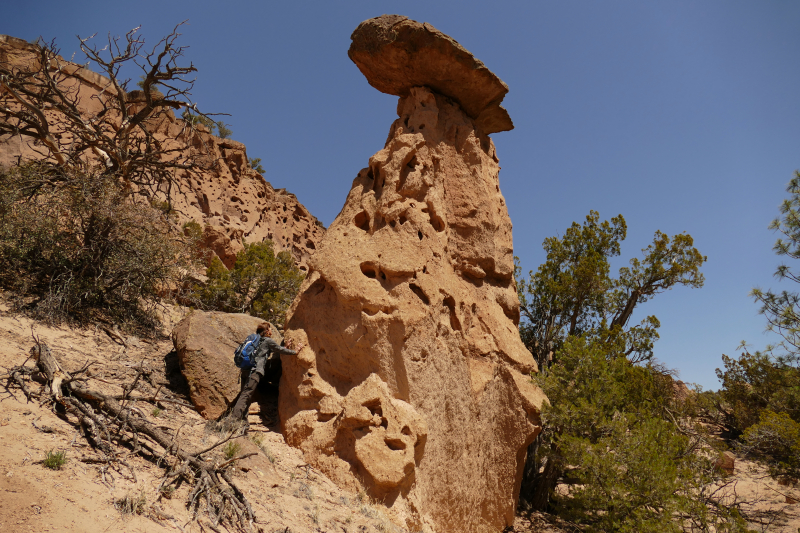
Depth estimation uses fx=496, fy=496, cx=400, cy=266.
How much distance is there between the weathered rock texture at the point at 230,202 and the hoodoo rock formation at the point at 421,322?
39.0 ft

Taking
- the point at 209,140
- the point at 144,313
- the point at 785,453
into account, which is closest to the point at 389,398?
the point at 144,313

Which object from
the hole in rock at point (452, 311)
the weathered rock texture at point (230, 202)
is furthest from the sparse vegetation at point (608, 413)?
the weathered rock texture at point (230, 202)

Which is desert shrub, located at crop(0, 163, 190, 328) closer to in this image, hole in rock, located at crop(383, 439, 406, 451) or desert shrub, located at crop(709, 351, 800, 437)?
hole in rock, located at crop(383, 439, 406, 451)

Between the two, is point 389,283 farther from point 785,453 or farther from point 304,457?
point 785,453

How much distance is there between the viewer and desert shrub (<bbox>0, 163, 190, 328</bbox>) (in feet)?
26.2

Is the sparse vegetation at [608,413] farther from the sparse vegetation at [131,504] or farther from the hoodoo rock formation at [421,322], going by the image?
the sparse vegetation at [131,504]

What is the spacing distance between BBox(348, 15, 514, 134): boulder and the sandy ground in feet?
19.6

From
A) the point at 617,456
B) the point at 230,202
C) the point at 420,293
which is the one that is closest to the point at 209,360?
the point at 420,293

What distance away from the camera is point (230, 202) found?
71.8ft

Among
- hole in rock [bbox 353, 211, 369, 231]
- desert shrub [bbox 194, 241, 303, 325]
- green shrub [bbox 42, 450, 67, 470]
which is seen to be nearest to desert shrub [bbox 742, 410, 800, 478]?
hole in rock [bbox 353, 211, 369, 231]

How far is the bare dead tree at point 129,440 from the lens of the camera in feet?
14.3

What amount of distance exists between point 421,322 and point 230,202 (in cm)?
1713

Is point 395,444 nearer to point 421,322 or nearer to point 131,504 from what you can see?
point 421,322

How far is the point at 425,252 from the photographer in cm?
763
